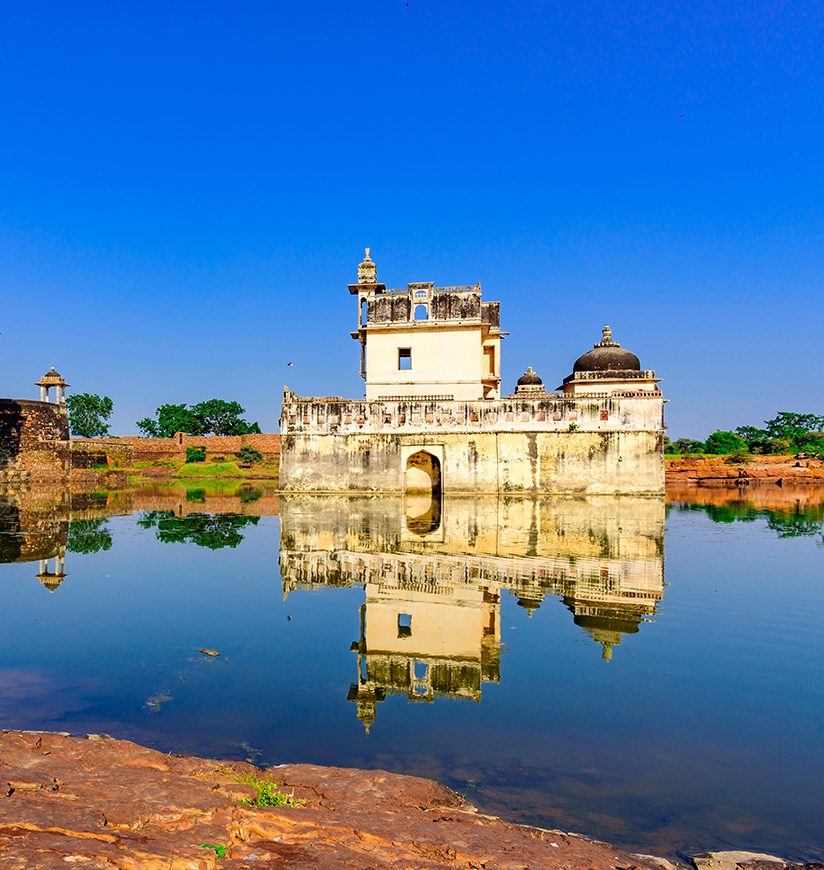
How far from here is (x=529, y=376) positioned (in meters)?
35.8

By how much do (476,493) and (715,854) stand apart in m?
24.4

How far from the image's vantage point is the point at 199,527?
1802 centimetres

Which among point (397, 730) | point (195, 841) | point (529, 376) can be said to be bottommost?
point (397, 730)

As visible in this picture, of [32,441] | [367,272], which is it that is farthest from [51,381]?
[367,272]

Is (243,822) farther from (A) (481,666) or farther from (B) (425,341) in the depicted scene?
(B) (425,341)

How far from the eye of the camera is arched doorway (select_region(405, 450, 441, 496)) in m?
28.9

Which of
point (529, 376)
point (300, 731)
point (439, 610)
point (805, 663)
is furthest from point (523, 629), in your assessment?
point (529, 376)

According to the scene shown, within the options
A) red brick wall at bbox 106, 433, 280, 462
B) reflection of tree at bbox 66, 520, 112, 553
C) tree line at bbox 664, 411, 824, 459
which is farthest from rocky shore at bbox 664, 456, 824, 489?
reflection of tree at bbox 66, 520, 112, 553

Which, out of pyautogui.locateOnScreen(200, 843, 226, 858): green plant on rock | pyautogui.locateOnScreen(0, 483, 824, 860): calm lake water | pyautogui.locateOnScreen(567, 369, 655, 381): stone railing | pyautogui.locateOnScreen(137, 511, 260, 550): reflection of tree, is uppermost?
pyautogui.locateOnScreen(567, 369, 655, 381): stone railing

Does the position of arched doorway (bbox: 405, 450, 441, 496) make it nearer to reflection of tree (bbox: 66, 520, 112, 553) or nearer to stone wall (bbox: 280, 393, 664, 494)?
stone wall (bbox: 280, 393, 664, 494)

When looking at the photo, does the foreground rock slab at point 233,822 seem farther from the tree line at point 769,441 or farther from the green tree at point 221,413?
the green tree at point 221,413

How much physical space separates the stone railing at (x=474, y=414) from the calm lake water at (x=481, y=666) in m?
13.1

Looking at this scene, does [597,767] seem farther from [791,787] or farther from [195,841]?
[195,841]

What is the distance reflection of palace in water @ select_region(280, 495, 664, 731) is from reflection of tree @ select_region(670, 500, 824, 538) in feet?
10.3
